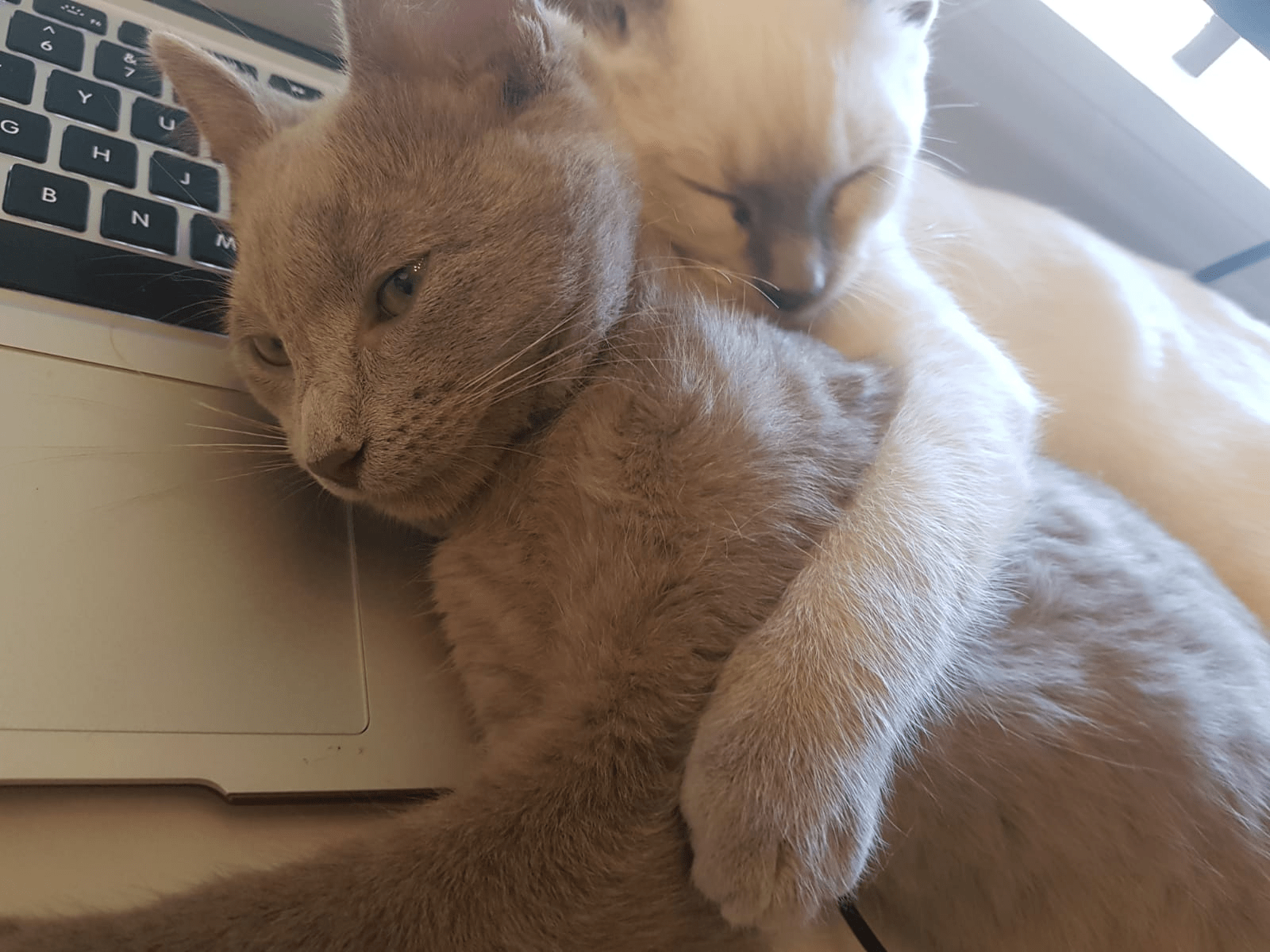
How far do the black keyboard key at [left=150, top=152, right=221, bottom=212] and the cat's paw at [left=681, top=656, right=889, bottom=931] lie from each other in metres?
0.67

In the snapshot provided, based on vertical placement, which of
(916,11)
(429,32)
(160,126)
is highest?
(916,11)

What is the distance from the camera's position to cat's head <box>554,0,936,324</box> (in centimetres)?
87

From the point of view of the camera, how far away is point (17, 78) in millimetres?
786

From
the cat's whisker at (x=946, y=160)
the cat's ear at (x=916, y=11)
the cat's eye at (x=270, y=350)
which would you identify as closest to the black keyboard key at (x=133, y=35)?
the cat's eye at (x=270, y=350)

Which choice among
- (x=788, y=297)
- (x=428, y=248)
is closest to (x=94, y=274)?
(x=428, y=248)

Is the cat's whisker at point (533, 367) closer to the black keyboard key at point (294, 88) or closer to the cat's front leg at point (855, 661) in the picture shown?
the cat's front leg at point (855, 661)

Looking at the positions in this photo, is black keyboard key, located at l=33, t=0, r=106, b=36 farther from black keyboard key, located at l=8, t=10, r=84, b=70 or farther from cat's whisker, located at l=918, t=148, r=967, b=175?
cat's whisker, located at l=918, t=148, r=967, b=175

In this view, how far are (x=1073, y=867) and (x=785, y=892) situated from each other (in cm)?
22

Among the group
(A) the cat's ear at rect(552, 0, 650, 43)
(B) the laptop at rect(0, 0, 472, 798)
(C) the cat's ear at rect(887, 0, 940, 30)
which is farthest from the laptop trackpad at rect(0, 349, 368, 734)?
(C) the cat's ear at rect(887, 0, 940, 30)

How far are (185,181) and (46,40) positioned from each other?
16 cm

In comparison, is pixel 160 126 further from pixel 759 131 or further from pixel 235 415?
pixel 759 131

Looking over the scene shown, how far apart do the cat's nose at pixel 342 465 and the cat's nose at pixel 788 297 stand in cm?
41

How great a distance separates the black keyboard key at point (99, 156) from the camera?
0.77 metres

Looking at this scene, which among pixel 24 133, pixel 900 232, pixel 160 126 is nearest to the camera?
pixel 24 133
